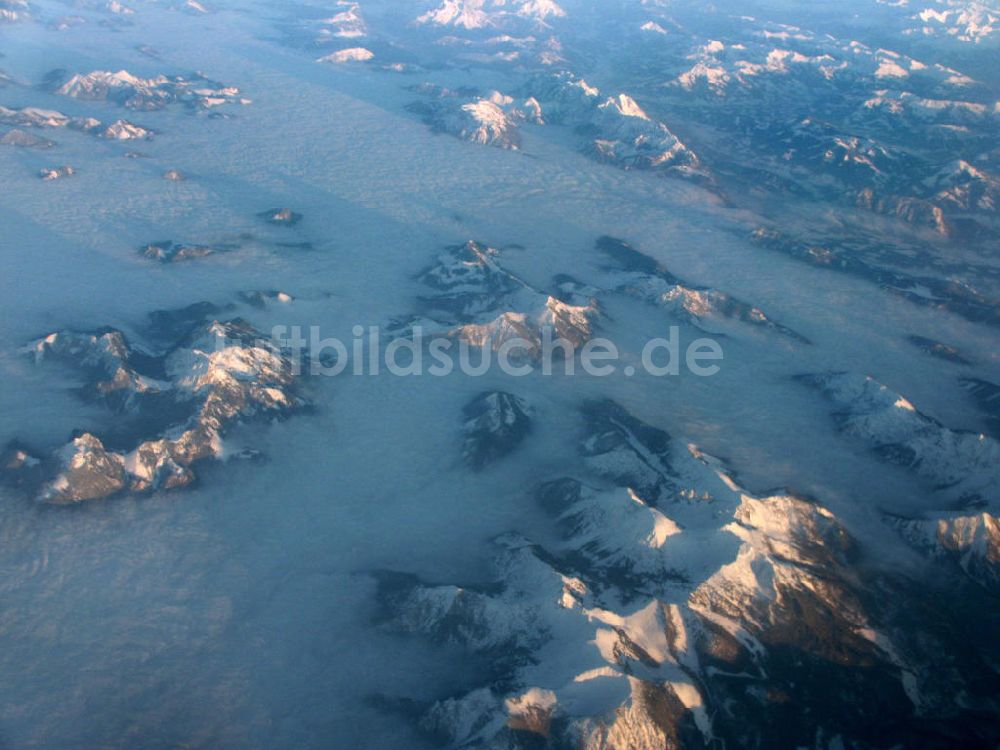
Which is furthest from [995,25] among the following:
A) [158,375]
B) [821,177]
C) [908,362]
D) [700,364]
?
[158,375]

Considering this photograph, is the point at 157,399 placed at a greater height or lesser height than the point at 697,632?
lesser

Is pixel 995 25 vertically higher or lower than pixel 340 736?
higher

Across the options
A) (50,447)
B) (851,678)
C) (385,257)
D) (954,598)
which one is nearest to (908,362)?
(954,598)

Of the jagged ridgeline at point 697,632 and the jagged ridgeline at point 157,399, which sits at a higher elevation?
the jagged ridgeline at point 697,632

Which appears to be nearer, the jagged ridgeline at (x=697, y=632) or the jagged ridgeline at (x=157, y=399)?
the jagged ridgeline at (x=697, y=632)

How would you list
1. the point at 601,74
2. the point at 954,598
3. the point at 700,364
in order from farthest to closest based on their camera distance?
the point at 601,74 → the point at 700,364 → the point at 954,598

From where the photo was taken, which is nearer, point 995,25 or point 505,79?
point 505,79

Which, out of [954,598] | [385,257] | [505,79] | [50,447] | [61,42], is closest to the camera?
A: [954,598]

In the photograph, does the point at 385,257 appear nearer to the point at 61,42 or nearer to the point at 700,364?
the point at 700,364

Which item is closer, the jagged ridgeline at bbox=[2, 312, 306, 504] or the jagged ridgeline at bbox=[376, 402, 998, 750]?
the jagged ridgeline at bbox=[376, 402, 998, 750]

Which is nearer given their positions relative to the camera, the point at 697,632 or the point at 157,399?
the point at 697,632

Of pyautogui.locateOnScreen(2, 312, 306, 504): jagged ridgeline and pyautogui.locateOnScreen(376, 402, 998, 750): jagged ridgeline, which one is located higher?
pyautogui.locateOnScreen(376, 402, 998, 750): jagged ridgeline
